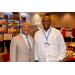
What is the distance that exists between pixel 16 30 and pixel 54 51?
399 centimetres

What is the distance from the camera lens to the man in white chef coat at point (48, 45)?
1.89 metres

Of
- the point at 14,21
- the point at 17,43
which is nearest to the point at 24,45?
the point at 17,43

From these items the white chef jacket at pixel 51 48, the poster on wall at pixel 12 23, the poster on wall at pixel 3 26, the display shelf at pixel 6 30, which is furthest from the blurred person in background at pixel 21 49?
the poster on wall at pixel 12 23

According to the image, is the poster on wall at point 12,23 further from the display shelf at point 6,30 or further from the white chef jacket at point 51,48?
the white chef jacket at point 51,48

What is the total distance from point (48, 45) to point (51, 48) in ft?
0.29

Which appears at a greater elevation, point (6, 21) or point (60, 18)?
point (60, 18)

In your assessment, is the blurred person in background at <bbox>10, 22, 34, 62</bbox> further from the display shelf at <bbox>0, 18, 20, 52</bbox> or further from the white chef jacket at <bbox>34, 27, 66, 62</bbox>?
the display shelf at <bbox>0, 18, 20, 52</bbox>

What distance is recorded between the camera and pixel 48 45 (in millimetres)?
1880

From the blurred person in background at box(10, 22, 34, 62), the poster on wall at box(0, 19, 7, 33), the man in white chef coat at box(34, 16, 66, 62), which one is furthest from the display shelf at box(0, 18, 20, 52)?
the man in white chef coat at box(34, 16, 66, 62)

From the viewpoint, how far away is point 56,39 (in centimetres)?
193

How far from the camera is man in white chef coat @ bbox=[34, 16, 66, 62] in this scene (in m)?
1.89

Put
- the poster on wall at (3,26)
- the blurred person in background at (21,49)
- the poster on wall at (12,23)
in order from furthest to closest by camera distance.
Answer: the poster on wall at (12,23) → the poster on wall at (3,26) → the blurred person in background at (21,49)

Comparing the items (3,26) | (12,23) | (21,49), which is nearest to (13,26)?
(12,23)
